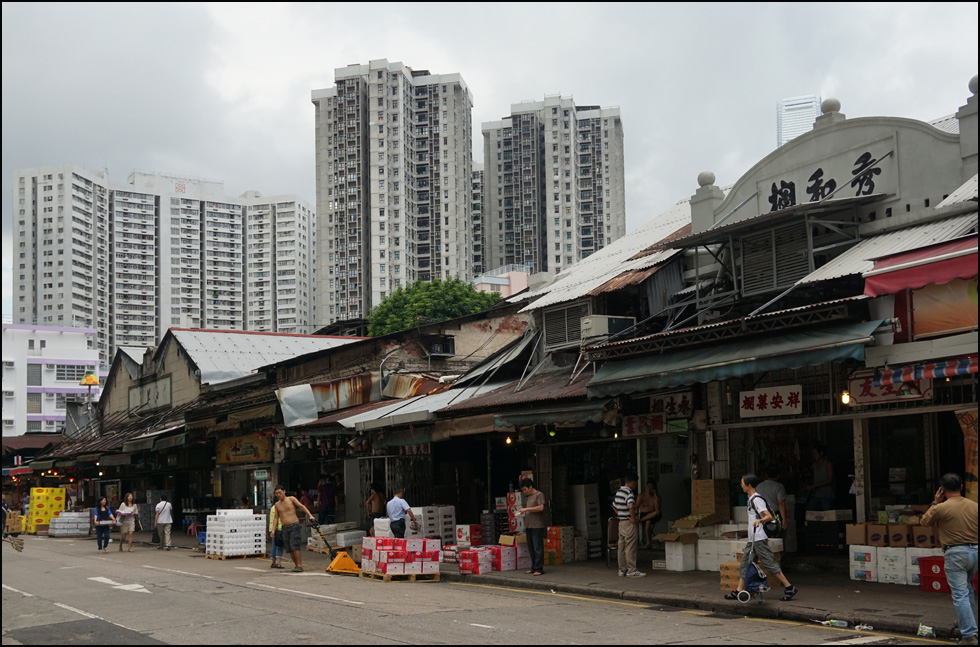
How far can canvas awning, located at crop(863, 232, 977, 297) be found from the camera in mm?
10969

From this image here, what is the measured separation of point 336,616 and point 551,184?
391 ft

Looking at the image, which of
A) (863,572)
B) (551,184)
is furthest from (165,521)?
(551,184)

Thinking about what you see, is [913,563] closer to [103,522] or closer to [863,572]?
[863,572]

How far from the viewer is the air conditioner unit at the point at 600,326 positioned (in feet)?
59.3

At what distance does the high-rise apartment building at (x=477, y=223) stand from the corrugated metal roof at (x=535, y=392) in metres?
112

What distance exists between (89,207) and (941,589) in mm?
145993

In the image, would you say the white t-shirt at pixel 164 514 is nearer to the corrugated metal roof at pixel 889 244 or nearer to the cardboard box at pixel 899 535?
the corrugated metal roof at pixel 889 244

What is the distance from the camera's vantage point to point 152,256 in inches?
5955

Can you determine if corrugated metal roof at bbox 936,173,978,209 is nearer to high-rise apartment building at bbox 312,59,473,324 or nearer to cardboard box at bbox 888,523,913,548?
cardboard box at bbox 888,523,913,548

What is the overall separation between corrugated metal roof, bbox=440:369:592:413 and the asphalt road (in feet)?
11.0

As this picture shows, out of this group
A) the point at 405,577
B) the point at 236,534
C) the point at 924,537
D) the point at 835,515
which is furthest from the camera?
the point at 236,534

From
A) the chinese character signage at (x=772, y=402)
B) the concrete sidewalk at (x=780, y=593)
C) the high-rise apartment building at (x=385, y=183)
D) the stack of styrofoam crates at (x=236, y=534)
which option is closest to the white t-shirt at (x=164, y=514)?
the stack of styrofoam crates at (x=236, y=534)

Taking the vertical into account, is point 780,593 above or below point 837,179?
below

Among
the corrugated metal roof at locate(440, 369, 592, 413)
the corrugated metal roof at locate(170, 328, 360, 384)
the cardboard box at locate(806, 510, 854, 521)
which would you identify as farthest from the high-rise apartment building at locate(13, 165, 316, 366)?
the cardboard box at locate(806, 510, 854, 521)
